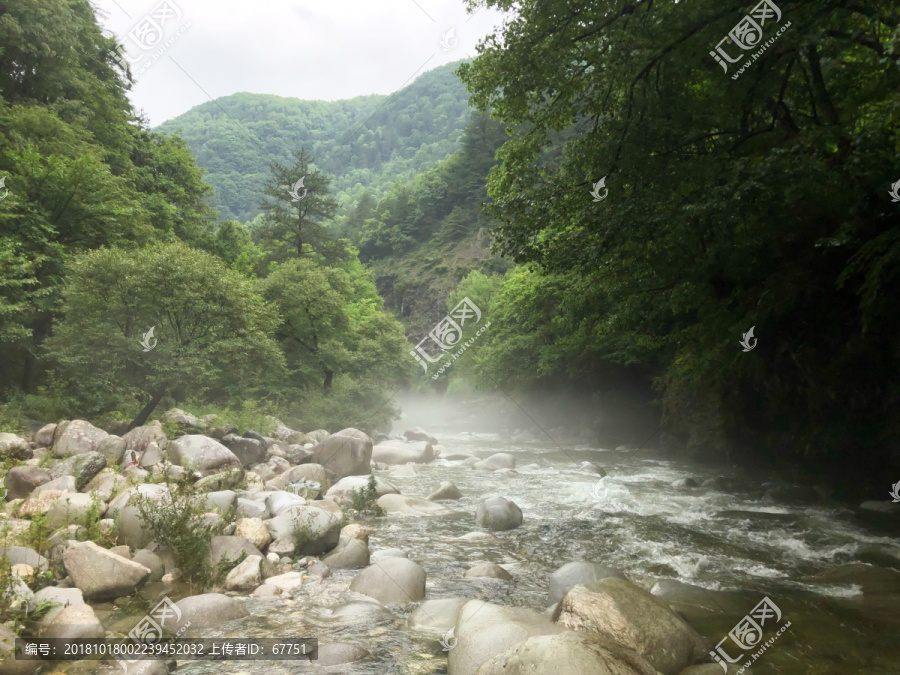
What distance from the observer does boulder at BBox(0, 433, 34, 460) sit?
29.6 ft

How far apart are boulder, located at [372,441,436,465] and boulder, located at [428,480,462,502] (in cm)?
667

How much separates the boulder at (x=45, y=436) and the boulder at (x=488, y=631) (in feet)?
34.0

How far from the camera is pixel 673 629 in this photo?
472 cm

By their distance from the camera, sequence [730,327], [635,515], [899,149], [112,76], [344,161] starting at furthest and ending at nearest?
[344,161] < [112,76] < [635,515] < [730,327] < [899,149]

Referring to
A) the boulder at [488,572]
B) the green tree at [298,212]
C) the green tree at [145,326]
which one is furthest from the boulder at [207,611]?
the green tree at [298,212]

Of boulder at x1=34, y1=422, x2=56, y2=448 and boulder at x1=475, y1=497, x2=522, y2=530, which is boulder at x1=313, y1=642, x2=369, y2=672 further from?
boulder at x1=34, y1=422, x2=56, y2=448

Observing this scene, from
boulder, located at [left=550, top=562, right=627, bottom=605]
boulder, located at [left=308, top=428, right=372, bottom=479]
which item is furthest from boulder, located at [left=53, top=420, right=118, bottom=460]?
boulder, located at [left=550, top=562, right=627, bottom=605]

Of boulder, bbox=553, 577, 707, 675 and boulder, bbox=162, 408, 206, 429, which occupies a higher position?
boulder, bbox=553, 577, 707, 675

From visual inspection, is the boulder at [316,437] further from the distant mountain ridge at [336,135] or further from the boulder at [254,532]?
the distant mountain ridge at [336,135]

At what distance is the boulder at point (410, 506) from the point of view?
433 inches

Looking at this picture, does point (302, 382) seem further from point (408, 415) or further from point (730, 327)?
point (408, 415)

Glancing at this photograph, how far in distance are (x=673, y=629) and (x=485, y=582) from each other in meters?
2.76

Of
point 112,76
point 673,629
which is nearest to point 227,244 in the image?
point 112,76

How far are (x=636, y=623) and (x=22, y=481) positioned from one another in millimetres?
9350
